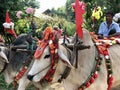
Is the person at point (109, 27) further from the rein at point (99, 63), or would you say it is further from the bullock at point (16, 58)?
the bullock at point (16, 58)

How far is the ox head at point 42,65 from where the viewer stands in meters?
4.41

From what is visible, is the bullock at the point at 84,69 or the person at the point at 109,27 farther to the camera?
the person at the point at 109,27

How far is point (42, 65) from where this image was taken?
4465 mm

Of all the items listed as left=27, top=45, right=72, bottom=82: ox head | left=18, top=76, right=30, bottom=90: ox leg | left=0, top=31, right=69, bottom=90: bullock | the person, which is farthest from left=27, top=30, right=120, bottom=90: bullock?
the person

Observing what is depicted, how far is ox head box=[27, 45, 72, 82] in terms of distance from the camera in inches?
174

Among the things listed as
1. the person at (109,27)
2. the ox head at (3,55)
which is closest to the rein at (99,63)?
the person at (109,27)

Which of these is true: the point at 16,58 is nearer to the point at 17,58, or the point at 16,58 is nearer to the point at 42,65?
the point at 17,58

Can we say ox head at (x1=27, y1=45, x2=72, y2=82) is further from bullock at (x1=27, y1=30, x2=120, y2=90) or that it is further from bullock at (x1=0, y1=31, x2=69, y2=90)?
bullock at (x1=0, y1=31, x2=69, y2=90)

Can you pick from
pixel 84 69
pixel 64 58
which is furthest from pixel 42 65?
pixel 84 69

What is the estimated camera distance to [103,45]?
511 cm

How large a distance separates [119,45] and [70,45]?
1000 mm

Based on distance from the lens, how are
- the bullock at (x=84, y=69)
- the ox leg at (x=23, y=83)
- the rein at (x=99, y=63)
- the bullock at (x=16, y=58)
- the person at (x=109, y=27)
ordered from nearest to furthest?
the bullock at (x=84, y=69) → the rein at (x=99, y=63) → the ox leg at (x=23, y=83) → the bullock at (x=16, y=58) → the person at (x=109, y=27)

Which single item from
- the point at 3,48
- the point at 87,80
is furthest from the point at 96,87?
the point at 3,48

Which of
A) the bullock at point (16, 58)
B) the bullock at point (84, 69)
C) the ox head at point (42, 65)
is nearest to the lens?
the ox head at point (42, 65)
